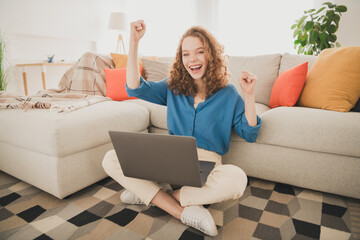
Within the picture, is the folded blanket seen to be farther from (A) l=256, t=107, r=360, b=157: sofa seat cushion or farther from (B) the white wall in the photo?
(B) the white wall

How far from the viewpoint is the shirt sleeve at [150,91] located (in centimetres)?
119

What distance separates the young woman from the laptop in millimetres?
115

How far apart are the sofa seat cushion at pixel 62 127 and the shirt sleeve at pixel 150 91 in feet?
0.93

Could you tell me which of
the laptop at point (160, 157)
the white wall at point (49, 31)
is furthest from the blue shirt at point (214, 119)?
the white wall at point (49, 31)

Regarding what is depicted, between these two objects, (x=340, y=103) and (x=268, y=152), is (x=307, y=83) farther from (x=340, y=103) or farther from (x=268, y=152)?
(x=268, y=152)

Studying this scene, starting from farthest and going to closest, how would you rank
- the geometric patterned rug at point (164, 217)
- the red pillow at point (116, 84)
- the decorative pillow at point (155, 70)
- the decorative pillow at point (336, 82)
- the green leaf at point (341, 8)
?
the green leaf at point (341, 8), the decorative pillow at point (155, 70), the red pillow at point (116, 84), the decorative pillow at point (336, 82), the geometric patterned rug at point (164, 217)

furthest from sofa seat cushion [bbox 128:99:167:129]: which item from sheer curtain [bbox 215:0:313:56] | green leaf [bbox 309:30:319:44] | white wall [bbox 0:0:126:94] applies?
white wall [bbox 0:0:126:94]

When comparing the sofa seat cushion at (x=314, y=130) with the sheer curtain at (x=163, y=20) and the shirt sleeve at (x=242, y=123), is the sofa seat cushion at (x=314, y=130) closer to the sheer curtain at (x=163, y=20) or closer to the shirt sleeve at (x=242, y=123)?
the shirt sleeve at (x=242, y=123)

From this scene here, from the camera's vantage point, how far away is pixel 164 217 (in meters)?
1.07

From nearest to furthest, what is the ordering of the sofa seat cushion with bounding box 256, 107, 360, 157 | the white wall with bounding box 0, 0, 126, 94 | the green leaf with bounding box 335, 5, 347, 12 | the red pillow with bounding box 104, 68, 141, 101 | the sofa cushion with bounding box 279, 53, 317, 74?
the sofa seat cushion with bounding box 256, 107, 360, 157, the sofa cushion with bounding box 279, 53, 317, 74, the red pillow with bounding box 104, 68, 141, 101, the green leaf with bounding box 335, 5, 347, 12, the white wall with bounding box 0, 0, 126, 94

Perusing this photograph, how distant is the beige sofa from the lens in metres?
1.15

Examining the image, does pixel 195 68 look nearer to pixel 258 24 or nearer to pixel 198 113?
pixel 198 113

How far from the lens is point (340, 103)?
52.2 inches

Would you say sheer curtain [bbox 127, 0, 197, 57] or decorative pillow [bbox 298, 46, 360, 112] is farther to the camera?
sheer curtain [bbox 127, 0, 197, 57]
